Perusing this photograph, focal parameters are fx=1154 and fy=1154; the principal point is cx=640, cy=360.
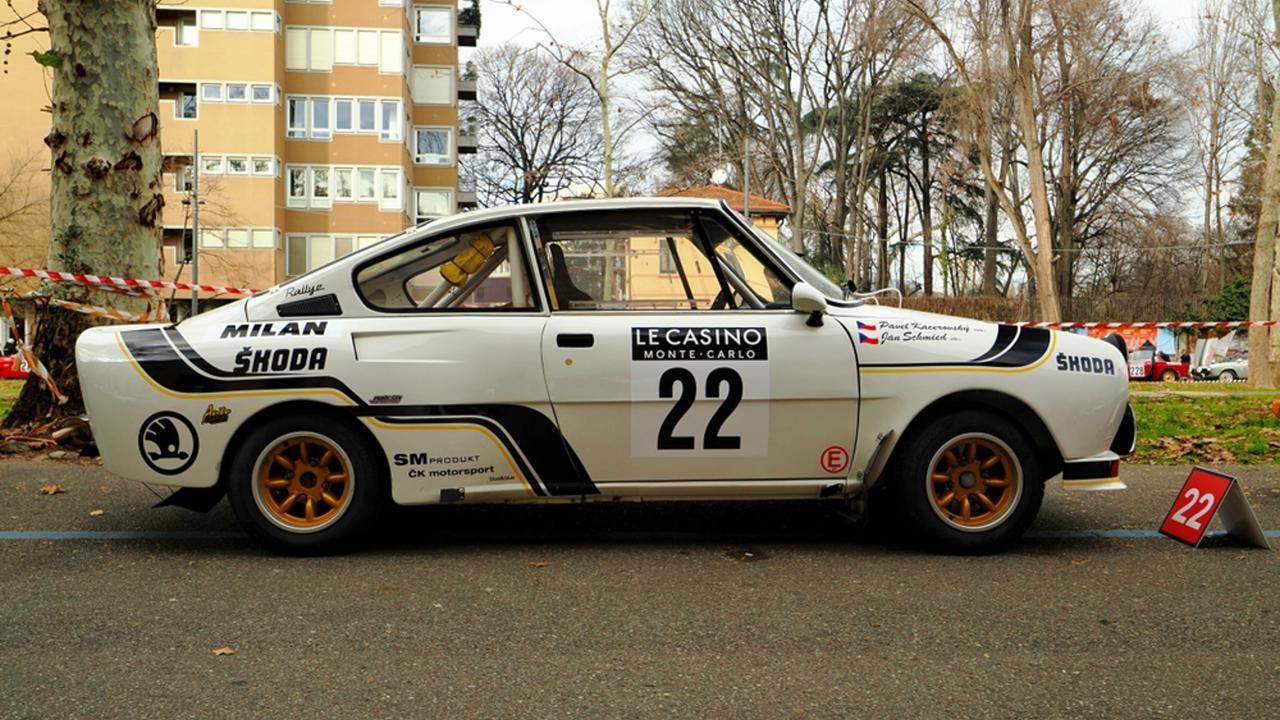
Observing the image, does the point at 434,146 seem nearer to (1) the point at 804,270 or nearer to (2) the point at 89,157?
(2) the point at 89,157

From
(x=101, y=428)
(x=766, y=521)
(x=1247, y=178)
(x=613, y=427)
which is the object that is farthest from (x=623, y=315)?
(x=1247, y=178)

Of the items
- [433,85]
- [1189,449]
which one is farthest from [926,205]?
[1189,449]

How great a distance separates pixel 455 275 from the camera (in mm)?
5574

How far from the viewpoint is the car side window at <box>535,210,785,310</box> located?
18.2 feet

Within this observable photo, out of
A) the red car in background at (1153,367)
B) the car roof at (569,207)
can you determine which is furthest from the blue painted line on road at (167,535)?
the red car in background at (1153,367)

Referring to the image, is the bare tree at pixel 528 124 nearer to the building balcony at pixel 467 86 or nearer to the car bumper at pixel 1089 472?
the building balcony at pixel 467 86

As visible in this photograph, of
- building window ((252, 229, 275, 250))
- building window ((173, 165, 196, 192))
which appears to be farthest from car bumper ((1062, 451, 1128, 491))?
building window ((252, 229, 275, 250))

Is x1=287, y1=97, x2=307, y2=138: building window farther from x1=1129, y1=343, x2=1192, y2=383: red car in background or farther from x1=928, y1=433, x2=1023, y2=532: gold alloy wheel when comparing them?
x1=928, y1=433, x2=1023, y2=532: gold alloy wheel

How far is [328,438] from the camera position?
17.3 ft

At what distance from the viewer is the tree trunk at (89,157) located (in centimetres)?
895

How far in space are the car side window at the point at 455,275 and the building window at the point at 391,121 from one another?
4549cm

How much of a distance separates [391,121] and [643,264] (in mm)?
45914

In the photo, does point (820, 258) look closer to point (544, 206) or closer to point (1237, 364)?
point (1237, 364)

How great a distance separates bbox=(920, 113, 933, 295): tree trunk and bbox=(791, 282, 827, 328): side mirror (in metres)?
51.3
